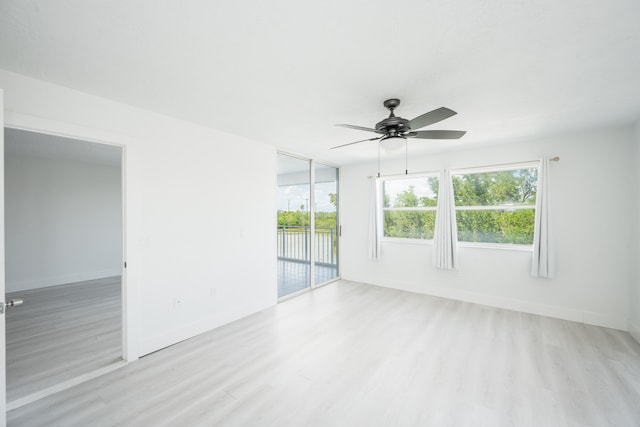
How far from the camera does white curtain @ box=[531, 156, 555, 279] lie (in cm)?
342

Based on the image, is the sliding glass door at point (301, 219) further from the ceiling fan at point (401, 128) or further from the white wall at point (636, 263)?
the white wall at point (636, 263)

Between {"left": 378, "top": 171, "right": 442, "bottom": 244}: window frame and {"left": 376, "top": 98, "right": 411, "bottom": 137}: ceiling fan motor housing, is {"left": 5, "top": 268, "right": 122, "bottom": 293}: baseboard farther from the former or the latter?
{"left": 376, "top": 98, "right": 411, "bottom": 137}: ceiling fan motor housing

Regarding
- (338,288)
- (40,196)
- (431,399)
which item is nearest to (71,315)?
(40,196)

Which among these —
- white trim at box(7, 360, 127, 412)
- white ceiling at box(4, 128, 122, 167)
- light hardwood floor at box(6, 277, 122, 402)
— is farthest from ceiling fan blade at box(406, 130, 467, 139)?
white ceiling at box(4, 128, 122, 167)

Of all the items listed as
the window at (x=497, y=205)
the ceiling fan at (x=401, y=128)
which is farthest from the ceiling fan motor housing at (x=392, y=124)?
the window at (x=497, y=205)

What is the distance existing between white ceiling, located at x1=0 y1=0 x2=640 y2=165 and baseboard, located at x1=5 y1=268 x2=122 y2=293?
15.3ft

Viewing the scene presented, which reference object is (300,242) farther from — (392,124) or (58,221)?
(58,221)

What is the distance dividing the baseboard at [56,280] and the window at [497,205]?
694 cm

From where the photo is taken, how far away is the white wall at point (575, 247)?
311cm

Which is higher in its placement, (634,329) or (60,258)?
(60,258)

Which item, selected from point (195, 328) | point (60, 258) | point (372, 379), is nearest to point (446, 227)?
point (372, 379)

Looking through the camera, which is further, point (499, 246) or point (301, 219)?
point (301, 219)

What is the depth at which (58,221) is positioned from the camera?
504 cm

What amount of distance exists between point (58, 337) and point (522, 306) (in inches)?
225
